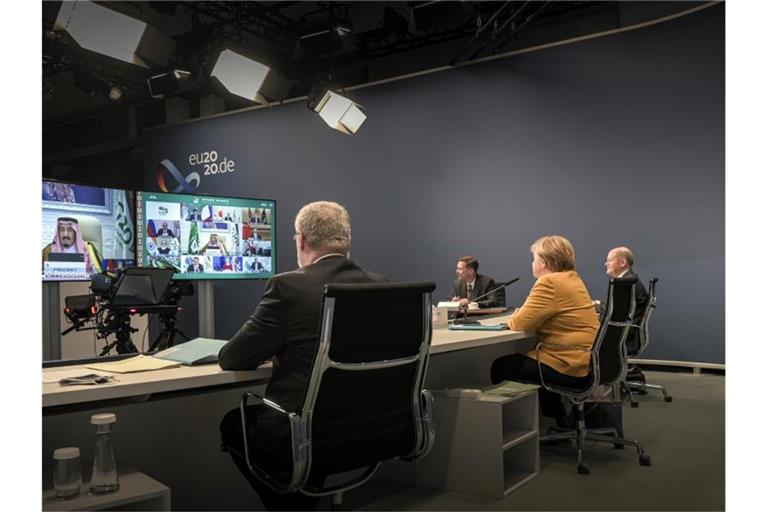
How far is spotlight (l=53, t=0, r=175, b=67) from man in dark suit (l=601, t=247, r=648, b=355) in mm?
4145

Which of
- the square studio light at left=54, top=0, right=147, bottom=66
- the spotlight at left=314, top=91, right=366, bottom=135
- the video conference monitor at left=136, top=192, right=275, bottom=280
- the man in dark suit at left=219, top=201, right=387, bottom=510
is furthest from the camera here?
the spotlight at left=314, top=91, right=366, bottom=135

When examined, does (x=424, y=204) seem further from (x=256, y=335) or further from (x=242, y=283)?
(x=256, y=335)

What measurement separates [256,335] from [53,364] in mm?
773

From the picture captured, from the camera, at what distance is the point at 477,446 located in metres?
2.92

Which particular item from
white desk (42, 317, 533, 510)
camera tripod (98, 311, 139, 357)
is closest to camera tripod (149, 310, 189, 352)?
camera tripod (98, 311, 139, 357)

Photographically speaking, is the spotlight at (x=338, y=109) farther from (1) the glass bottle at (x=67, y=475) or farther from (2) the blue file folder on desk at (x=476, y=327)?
(1) the glass bottle at (x=67, y=475)

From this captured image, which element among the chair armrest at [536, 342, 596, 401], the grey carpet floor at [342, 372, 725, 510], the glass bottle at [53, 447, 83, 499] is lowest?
the grey carpet floor at [342, 372, 725, 510]

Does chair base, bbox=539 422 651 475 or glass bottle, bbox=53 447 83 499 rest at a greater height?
glass bottle, bbox=53 447 83 499

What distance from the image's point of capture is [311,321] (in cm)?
190

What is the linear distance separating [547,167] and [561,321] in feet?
13.5

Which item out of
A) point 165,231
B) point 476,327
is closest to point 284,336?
point 476,327

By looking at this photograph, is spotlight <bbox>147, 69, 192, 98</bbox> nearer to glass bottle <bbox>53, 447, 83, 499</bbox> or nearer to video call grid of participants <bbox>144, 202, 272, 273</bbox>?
video call grid of participants <bbox>144, 202, 272, 273</bbox>

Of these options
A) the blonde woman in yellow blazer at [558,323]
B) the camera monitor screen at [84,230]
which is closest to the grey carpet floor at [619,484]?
the blonde woman in yellow blazer at [558,323]

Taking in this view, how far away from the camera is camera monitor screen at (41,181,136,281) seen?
2.92m
